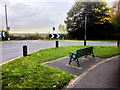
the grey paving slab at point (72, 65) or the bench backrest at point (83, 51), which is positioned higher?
the bench backrest at point (83, 51)

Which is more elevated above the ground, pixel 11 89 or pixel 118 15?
pixel 118 15

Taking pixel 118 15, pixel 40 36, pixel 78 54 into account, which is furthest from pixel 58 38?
pixel 118 15

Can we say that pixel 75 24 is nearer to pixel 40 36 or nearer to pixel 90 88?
pixel 40 36

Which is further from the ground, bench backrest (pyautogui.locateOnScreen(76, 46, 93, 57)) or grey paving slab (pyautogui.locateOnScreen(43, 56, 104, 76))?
bench backrest (pyautogui.locateOnScreen(76, 46, 93, 57))

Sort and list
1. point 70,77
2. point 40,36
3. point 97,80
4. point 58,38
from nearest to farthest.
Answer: point 97,80 → point 70,77 → point 58,38 → point 40,36

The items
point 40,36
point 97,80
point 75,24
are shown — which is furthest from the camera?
point 40,36

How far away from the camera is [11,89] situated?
2.31 meters

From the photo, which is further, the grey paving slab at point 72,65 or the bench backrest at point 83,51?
the bench backrest at point 83,51

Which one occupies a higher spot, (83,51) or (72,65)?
(83,51)

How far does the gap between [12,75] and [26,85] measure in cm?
82

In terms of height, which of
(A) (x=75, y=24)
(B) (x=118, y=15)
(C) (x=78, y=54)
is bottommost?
(C) (x=78, y=54)

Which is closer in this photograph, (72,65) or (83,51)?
(72,65)

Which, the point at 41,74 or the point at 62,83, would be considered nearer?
the point at 62,83

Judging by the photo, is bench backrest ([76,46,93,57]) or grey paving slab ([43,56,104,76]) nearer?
grey paving slab ([43,56,104,76])
